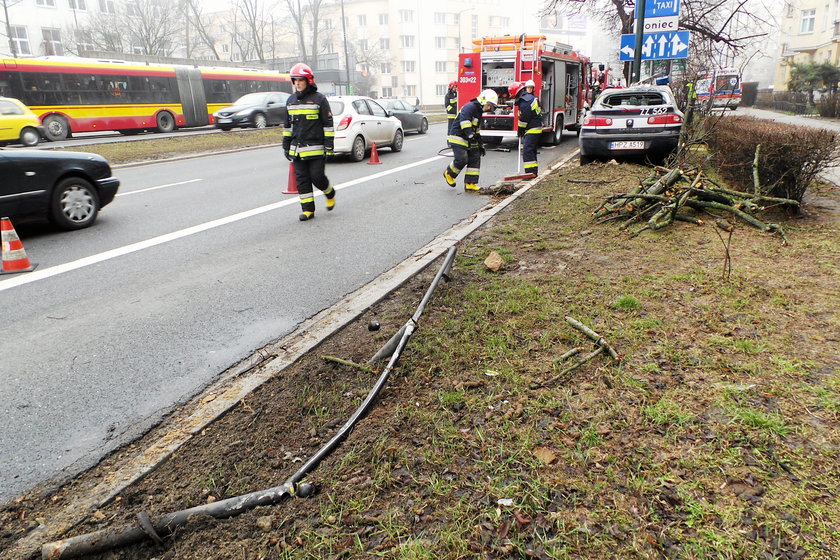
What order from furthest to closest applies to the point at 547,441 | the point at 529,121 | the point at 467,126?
1. the point at 529,121
2. the point at 467,126
3. the point at 547,441

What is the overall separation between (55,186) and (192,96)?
22.8 meters

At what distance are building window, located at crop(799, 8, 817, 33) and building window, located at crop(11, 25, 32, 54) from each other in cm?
6446

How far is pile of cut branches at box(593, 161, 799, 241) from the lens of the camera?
6.23 meters

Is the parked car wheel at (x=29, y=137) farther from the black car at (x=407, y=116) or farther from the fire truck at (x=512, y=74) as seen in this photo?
→ the fire truck at (x=512, y=74)

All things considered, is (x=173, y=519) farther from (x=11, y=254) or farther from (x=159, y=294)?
(x=11, y=254)

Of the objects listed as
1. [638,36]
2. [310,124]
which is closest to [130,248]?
[310,124]

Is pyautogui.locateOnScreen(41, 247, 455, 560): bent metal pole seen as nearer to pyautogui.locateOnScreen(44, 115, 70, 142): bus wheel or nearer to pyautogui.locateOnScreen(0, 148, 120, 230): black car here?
pyautogui.locateOnScreen(0, 148, 120, 230): black car

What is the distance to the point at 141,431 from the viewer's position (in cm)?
307

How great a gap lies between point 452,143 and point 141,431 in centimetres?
785

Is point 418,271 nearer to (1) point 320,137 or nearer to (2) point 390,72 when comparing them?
(1) point 320,137

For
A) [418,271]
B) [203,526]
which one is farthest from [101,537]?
[418,271]

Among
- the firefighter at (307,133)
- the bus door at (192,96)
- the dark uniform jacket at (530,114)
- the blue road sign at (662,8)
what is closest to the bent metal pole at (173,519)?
the firefighter at (307,133)

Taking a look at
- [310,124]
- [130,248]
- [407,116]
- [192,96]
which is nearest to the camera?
[130,248]

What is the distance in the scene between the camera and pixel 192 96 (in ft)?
91.6
